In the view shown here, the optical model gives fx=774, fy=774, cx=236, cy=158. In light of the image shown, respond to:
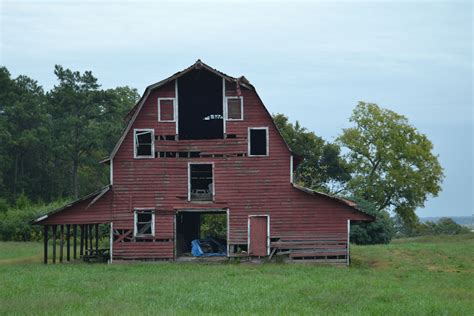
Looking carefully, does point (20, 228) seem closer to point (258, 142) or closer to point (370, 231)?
point (370, 231)

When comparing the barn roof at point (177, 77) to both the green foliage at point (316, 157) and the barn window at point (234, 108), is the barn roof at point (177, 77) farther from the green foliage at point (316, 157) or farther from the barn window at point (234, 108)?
the green foliage at point (316, 157)

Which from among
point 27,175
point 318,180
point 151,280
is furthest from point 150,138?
point 27,175

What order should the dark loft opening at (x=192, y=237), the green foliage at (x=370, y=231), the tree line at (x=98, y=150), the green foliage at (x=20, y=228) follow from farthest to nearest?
the tree line at (x=98, y=150)
the green foliage at (x=20, y=228)
the green foliage at (x=370, y=231)
the dark loft opening at (x=192, y=237)

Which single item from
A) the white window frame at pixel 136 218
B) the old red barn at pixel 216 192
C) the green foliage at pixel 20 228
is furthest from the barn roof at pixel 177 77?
the green foliage at pixel 20 228

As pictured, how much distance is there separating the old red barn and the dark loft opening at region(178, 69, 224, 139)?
0.70 feet

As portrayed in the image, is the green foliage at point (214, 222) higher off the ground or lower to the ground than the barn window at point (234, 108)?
lower

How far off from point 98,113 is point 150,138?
47557 mm

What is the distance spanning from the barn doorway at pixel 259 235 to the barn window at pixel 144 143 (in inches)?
219

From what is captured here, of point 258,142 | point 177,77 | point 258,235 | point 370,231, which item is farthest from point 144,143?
point 370,231

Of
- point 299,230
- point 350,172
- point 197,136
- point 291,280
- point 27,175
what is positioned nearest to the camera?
point 291,280

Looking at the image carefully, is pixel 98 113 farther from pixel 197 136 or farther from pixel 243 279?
pixel 243 279

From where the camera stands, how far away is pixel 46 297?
69.2 feet

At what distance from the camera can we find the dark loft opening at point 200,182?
3597cm

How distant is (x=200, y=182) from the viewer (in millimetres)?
40875
